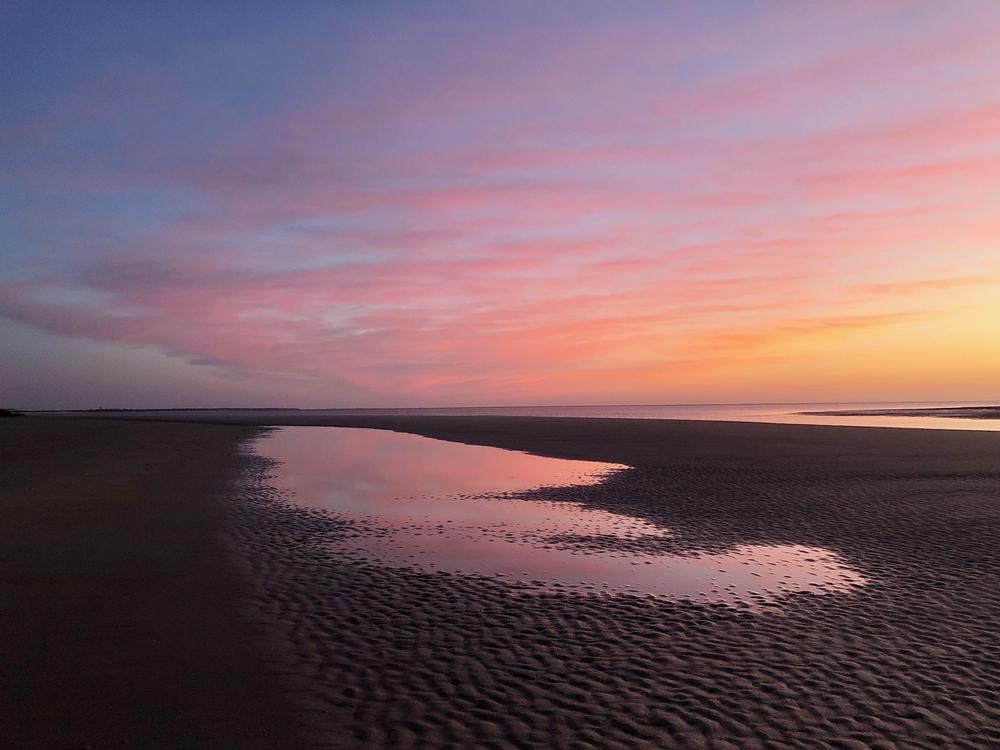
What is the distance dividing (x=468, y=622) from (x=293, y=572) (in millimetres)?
5418

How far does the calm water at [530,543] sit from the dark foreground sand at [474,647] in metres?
0.88

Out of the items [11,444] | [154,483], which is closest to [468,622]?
[154,483]

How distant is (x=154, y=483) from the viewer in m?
29.4

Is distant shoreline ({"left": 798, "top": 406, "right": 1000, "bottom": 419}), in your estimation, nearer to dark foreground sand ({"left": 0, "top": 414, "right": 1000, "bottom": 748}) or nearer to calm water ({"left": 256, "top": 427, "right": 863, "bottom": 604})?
calm water ({"left": 256, "top": 427, "right": 863, "bottom": 604})

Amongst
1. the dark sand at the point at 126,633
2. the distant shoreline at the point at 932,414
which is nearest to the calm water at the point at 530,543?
the dark sand at the point at 126,633

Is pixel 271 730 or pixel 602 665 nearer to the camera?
pixel 271 730

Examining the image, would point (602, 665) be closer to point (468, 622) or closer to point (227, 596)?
point (468, 622)

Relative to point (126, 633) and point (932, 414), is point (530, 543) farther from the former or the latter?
point (932, 414)

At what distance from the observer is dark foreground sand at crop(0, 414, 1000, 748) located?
25.7 ft

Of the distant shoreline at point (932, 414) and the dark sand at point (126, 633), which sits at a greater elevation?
the distant shoreline at point (932, 414)

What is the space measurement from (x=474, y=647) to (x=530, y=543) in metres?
7.84

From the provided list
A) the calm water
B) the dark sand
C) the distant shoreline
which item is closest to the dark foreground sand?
the dark sand

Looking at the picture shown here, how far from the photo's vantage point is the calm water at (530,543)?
14.1 meters

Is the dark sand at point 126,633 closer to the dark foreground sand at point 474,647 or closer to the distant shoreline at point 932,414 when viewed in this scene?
the dark foreground sand at point 474,647
